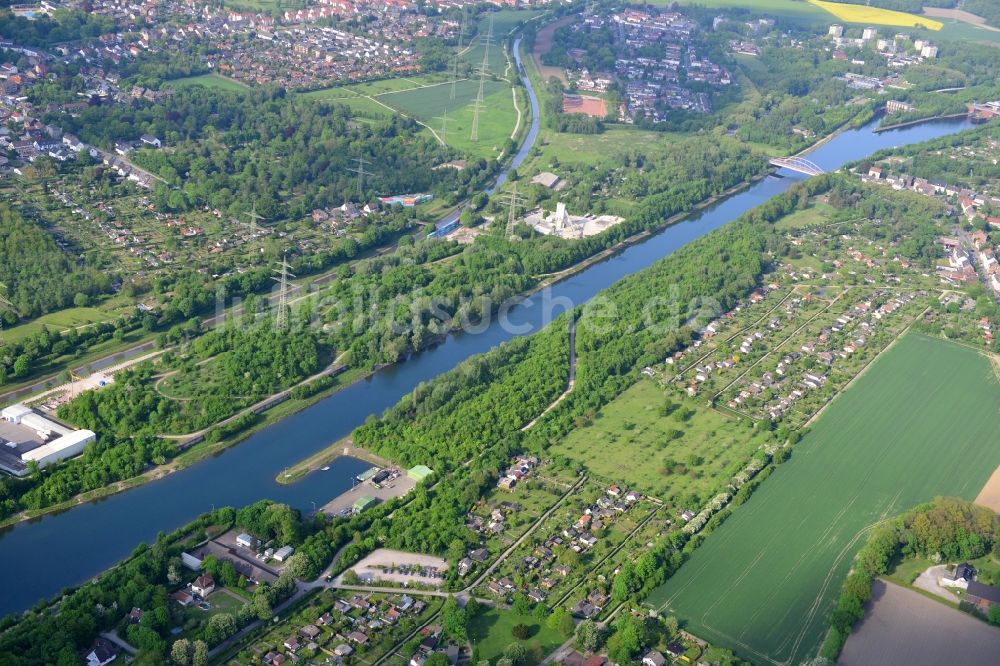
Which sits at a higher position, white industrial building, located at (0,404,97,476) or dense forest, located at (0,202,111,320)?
dense forest, located at (0,202,111,320)

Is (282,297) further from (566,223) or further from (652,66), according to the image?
(652,66)

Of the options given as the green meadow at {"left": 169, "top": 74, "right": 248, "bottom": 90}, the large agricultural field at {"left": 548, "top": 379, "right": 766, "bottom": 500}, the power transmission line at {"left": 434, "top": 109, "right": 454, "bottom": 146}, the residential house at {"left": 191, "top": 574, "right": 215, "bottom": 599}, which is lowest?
the residential house at {"left": 191, "top": 574, "right": 215, "bottom": 599}

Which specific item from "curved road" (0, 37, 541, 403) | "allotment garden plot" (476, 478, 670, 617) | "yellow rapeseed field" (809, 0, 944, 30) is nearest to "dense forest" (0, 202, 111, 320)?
"curved road" (0, 37, 541, 403)

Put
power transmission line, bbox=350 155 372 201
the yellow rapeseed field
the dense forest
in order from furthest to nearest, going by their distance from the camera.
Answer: the yellow rapeseed field
power transmission line, bbox=350 155 372 201
the dense forest

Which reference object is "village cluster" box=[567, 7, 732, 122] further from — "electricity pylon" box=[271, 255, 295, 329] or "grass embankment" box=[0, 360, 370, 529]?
"grass embankment" box=[0, 360, 370, 529]

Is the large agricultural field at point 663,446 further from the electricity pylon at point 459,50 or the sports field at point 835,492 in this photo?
the electricity pylon at point 459,50

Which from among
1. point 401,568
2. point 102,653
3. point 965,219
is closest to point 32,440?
point 102,653
